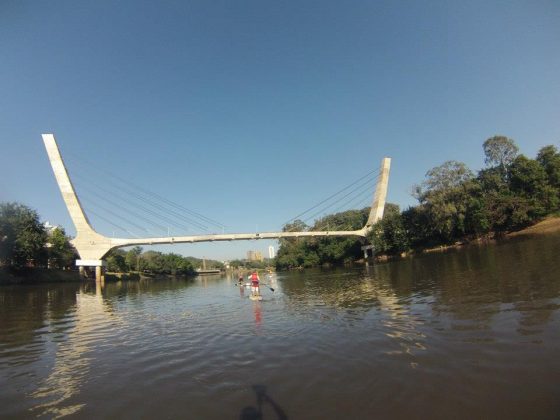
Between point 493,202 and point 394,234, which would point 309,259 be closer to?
point 394,234

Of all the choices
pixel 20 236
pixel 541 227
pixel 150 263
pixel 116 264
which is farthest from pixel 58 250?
pixel 541 227

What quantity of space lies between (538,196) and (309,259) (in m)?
63.3

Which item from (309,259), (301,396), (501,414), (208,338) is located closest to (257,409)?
(301,396)

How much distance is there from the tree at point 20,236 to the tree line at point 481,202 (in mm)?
67715

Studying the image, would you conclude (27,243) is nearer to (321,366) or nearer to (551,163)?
(321,366)

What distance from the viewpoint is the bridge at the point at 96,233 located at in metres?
64.8

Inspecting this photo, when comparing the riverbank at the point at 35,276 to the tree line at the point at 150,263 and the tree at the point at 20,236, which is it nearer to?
the tree at the point at 20,236

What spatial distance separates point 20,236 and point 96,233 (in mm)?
13541

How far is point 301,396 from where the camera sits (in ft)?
19.5

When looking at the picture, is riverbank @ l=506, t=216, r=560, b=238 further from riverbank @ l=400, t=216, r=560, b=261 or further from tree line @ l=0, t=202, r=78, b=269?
tree line @ l=0, t=202, r=78, b=269

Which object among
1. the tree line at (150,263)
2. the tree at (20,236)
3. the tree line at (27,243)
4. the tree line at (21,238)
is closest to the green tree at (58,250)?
the tree line at (27,243)

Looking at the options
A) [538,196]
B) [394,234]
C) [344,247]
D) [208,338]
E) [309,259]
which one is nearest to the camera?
[208,338]

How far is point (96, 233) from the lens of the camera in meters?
72.5

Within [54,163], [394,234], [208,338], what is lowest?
[208,338]
